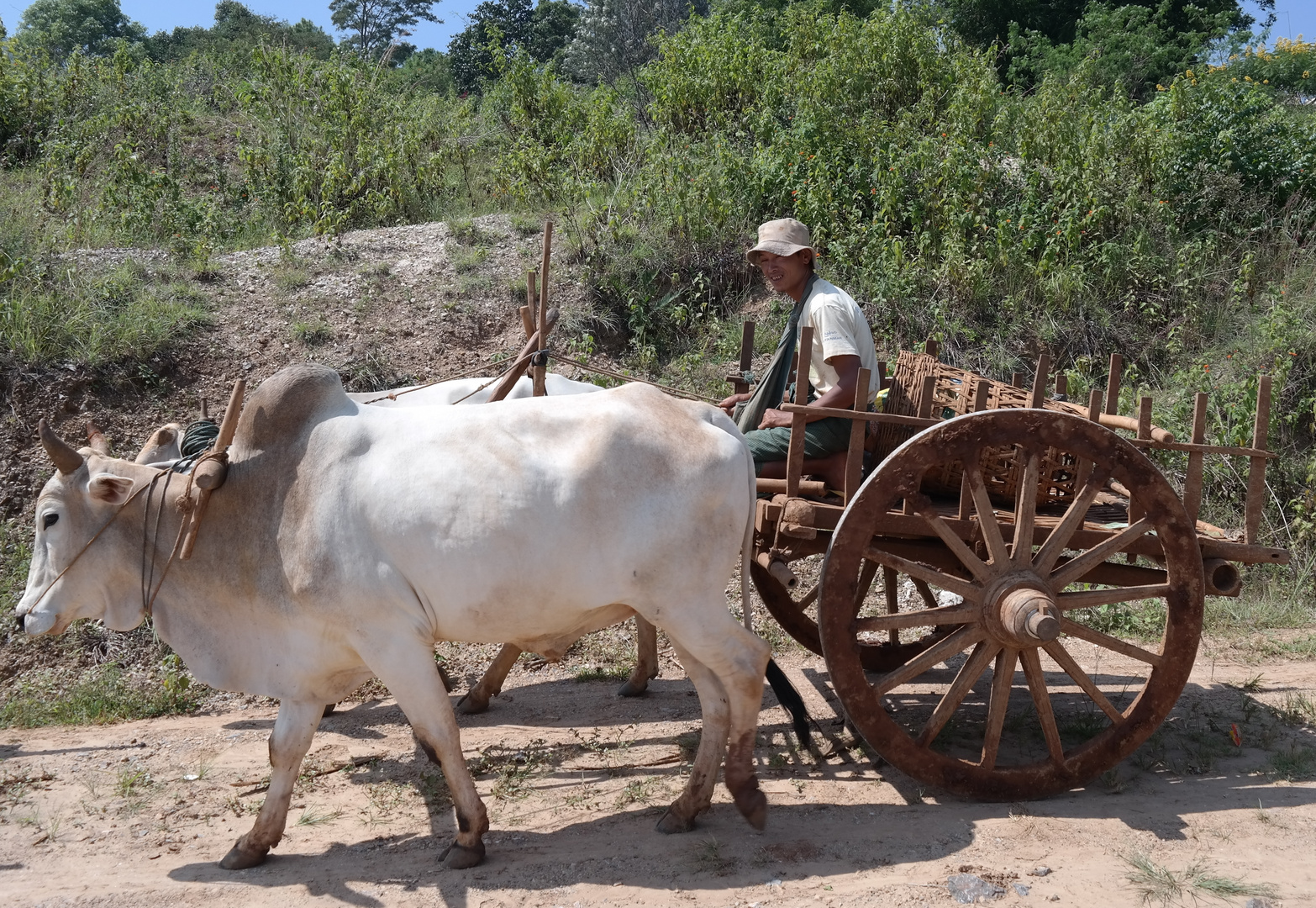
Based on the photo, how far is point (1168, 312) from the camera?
8.59m

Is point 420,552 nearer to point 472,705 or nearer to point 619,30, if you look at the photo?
point 472,705

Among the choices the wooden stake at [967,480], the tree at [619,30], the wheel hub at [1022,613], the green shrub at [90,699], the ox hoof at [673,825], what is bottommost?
the green shrub at [90,699]

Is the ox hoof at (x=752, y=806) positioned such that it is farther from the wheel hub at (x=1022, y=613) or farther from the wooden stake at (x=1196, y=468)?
the wooden stake at (x=1196, y=468)

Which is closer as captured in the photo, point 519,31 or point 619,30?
point 619,30

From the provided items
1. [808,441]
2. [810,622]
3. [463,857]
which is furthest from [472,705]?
[808,441]

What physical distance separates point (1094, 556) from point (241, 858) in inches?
127

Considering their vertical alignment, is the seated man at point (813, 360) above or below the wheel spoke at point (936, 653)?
above

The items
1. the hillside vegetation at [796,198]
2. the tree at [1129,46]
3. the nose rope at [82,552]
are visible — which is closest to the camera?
the nose rope at [82,552]

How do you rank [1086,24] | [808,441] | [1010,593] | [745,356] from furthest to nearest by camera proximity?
[1086,24] → [745,356] → [808,441] → [1010,593]

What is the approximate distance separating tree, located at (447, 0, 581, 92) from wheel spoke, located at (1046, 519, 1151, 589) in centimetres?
2453

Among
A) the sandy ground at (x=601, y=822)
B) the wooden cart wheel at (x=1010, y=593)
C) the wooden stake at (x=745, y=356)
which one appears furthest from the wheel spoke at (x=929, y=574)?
the wooden stake at (x=745, y=356)

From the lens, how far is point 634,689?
5348 millimetres

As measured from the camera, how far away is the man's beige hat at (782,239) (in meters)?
4.54

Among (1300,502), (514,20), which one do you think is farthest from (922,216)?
(514,20)
